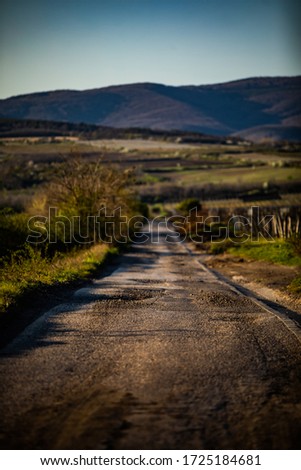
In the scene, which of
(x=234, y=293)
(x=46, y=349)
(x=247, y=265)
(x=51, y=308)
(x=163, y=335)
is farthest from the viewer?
(x=247, y=265)

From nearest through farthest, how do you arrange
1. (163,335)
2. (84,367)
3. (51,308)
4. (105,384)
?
(105,384)
(84,367)
(163,335)
(51,308)

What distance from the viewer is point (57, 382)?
6445mm

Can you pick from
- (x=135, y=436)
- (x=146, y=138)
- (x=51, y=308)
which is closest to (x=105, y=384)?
(x=135, y=436)

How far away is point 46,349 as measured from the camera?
25.8 feet

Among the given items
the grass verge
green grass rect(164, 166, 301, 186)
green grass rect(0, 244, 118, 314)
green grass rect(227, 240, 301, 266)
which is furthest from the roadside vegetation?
green grass rect(164, 166, 301, 186)

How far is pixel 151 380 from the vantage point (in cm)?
655

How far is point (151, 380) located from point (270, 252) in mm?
20466

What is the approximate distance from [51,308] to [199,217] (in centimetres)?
4962

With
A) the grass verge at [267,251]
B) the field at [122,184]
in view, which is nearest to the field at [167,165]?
the field at [122,184]

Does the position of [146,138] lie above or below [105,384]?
above

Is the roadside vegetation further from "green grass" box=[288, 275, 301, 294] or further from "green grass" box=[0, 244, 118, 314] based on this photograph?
"green grass" box=[288, 275, 301, 294]
